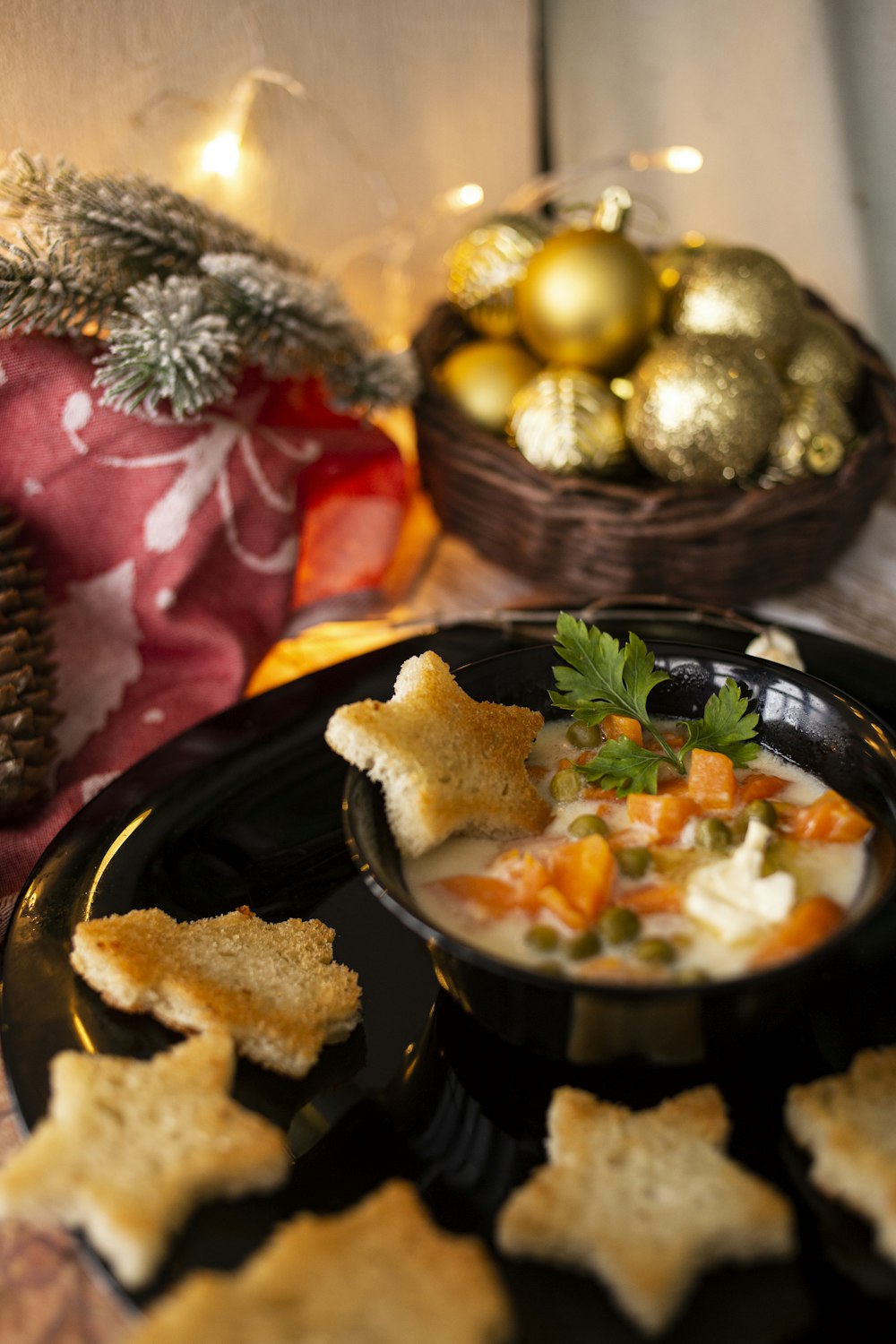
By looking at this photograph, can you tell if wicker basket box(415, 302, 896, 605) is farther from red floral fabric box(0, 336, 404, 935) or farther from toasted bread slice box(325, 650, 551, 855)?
toasted bread slice box(325, 650, 551, 855)

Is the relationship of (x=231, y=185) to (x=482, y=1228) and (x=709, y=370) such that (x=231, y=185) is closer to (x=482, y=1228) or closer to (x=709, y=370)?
(x=709, y=370)

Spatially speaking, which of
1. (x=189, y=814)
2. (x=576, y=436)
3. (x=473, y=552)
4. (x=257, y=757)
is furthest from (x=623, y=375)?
(x=189, y=814)

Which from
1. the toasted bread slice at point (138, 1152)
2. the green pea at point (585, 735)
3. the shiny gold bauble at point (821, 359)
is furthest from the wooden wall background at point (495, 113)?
the toasted bread slice at point (138, 1152)

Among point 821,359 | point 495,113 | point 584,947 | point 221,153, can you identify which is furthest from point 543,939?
point 495,113

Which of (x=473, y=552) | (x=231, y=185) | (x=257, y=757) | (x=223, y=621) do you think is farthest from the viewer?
(x=473, y=552)

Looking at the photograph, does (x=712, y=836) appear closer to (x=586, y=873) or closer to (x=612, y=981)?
(x=586, y=873)

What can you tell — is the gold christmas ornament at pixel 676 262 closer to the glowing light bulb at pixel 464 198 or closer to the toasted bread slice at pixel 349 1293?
the glowing light bulb at pixel 464 198

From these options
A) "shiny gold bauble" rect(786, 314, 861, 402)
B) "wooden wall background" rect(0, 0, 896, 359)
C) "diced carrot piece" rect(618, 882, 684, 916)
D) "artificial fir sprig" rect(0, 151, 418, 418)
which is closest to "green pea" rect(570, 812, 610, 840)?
"diced carrot piece" rect(618, 882, 684, 916)
